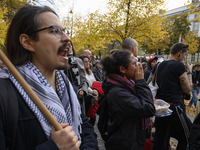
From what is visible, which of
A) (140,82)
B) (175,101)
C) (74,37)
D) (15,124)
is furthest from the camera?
(74,37)

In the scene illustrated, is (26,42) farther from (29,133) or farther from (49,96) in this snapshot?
(29,133)

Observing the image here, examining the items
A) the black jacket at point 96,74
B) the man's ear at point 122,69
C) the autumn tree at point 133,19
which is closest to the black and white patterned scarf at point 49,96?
the man's ear at point 122,69

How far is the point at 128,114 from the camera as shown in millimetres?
1961

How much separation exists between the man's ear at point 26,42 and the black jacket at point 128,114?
1.24 m

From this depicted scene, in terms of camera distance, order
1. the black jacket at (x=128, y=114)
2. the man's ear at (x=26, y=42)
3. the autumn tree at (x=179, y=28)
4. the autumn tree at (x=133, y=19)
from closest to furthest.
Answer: the man's ear at (x=26, y=42)
the black jacket at (x=128, y=114)
the autumn tree at (x=133, y=19)
the autumn tree at (x=179, y=28)

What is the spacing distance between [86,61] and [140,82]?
248cm

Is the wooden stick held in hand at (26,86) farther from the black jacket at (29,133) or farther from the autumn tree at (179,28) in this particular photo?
the autumn tree at (179,28)

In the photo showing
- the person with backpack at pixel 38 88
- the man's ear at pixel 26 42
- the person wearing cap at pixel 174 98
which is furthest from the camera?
the person wearing cap at pixel 174 98

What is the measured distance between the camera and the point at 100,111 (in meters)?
2.37

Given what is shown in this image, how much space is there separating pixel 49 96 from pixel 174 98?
2641 mm

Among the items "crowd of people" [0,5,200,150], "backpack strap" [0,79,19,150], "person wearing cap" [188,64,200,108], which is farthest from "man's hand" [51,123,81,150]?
"person wearing cap" [188,64,200,108]

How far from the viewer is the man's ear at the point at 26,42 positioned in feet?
3.82

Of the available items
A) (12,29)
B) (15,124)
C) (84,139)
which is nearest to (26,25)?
(12,29)

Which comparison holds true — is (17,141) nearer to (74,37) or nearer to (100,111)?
(100,111)
